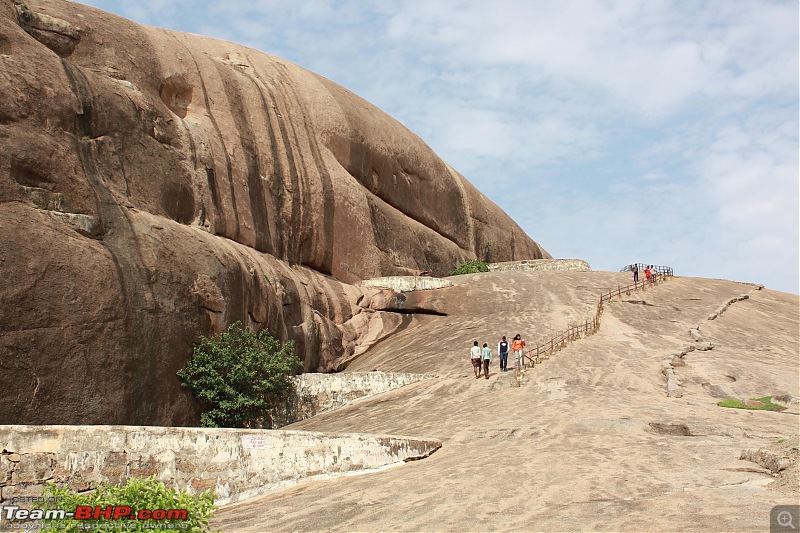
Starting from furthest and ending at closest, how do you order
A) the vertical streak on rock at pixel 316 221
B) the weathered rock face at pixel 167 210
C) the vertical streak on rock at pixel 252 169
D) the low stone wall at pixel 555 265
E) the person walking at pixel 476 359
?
1. the low stone wall at pixel 555 265
2. the vertical streak on rock at pixel 316 221
3. the vertical streak on rock at pixel 252 169
4. the person walking at pixel 476 359
5. the weathered rock face at pixel 167 210

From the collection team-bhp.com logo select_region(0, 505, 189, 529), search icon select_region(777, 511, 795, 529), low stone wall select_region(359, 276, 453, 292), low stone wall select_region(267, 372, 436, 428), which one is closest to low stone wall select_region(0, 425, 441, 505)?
team-bhp.com logo select_region(0, 505, 189, 529)

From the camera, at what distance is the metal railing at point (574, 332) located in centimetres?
2303

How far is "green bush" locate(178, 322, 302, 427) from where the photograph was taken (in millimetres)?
19266

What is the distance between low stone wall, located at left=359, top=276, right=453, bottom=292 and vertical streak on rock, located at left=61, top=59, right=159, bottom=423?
1354cm

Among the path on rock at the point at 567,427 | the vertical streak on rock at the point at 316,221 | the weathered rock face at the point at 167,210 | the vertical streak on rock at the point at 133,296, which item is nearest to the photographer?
the path on rock at the point at 567,427

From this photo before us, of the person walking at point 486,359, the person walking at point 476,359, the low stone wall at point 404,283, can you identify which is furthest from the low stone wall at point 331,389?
the low stone wall at point 404,283

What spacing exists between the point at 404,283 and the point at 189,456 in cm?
1875

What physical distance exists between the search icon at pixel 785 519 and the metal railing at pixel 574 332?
11.6 meters

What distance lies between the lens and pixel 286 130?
100 feet

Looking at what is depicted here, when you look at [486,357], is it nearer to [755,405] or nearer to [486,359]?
[486,359]

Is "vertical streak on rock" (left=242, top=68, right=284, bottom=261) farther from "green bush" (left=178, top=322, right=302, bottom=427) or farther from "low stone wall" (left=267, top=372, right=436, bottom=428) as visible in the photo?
"green bush" (left=178, top=322, right=302, bottom=427)

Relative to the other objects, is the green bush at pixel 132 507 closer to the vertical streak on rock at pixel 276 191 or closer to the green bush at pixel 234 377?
the green bush at pixel 234 377

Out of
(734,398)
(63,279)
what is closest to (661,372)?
(734,398)

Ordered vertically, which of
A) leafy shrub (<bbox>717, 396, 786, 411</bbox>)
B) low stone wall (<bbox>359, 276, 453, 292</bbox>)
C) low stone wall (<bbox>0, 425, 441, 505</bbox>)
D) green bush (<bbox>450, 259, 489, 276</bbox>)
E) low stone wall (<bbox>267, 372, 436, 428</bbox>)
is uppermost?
green bush (<bbox>450, 259, 489, 276</bbox>)
